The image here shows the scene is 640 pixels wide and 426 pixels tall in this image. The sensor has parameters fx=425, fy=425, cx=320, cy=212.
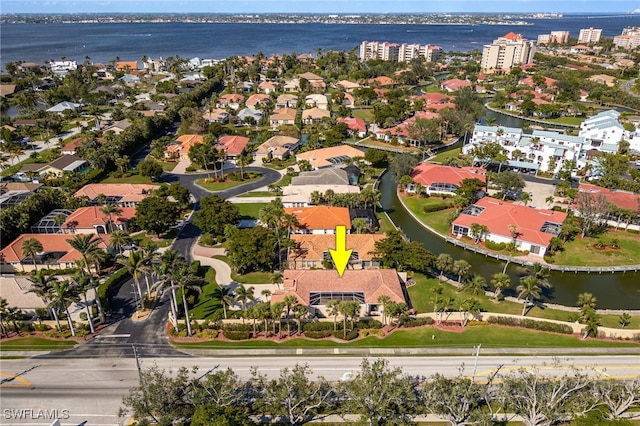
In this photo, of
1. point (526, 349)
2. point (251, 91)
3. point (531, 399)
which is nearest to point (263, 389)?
point (531, 399)

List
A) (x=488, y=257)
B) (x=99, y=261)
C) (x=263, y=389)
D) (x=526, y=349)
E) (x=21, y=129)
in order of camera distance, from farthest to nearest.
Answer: (x=21, y=129) < (x=488, y=257) < (x=99, y=261) < (x=526, y=349) < (x=263, y=389)

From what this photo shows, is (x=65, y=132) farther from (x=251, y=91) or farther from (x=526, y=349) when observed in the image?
(x=526, y=349)

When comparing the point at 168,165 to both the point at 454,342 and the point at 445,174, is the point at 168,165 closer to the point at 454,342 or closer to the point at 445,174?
the point at 445,174

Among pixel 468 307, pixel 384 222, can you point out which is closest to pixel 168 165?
pixel 384 222

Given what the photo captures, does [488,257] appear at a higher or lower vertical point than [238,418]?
lower

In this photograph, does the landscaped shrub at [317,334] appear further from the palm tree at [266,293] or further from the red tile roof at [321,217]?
the red tile roof at [321,217]

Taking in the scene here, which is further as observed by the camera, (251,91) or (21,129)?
(251,91)

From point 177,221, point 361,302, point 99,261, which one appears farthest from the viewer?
point 177,221

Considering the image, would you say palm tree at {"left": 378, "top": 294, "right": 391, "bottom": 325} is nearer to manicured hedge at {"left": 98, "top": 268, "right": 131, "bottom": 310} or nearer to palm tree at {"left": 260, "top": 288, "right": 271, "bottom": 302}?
palm tree at {"left": 260, "top": 288, "right": 271, "bottom": 302}
